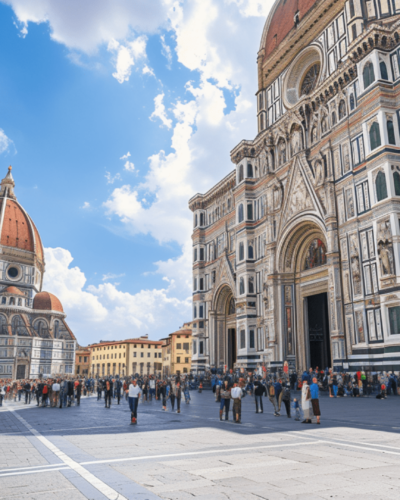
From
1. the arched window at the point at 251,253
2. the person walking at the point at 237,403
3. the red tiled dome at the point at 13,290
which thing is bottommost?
the person walking at the point at 237,403

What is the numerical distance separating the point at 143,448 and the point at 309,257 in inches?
999

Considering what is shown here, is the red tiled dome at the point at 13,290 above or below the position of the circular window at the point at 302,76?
below

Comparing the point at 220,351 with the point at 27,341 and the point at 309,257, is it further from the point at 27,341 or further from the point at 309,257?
the point at 27,341

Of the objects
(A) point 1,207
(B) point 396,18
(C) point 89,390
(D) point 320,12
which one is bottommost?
(C) point 89,390

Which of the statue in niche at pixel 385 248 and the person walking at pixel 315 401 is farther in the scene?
the statue in niche at pixel 385 248

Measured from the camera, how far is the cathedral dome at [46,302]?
91894mm

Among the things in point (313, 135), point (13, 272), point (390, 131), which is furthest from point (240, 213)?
point (13, 272)

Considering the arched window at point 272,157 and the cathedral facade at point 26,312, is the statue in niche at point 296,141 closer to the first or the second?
the arched window at point 272,157

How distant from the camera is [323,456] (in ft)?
25.9

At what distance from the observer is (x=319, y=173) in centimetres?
3030

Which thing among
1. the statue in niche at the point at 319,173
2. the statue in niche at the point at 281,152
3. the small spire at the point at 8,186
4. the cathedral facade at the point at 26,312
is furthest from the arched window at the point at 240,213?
the small spire at the point at 8,186

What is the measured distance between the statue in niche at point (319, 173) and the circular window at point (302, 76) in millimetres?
6651

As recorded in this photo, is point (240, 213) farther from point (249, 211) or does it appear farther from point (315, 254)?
point (315, 254)

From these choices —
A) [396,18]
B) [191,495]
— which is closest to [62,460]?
[191,495]
